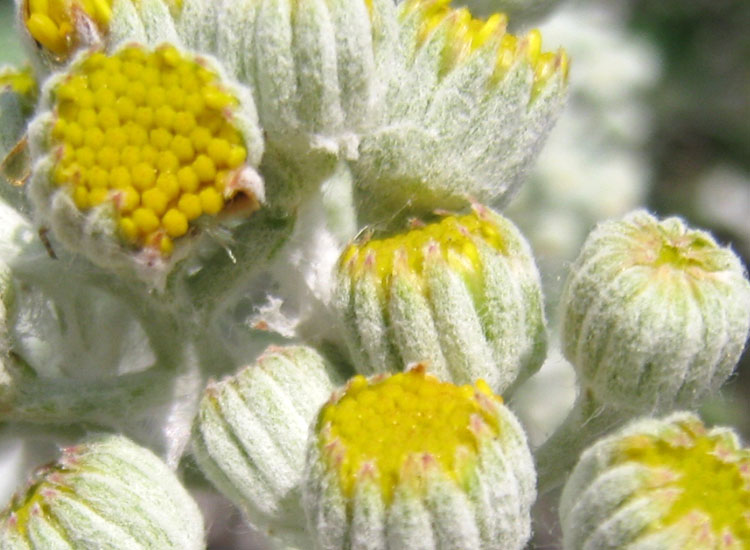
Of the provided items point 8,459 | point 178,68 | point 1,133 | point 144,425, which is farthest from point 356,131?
point 8,459

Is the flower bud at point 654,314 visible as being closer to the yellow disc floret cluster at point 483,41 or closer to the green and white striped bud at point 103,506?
the yellow disc floret cluster at point 483,41

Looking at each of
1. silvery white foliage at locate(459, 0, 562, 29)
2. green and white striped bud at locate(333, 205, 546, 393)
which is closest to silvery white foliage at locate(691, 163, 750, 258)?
silvery white foliage at locate(459, 0, 562, 29)

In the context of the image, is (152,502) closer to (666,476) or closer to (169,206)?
(169,206)

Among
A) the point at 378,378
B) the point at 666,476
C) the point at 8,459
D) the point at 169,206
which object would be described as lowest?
the point at 8,459

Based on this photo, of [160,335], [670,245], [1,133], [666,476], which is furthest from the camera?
[1,133]

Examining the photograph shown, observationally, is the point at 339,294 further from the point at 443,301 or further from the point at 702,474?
the point at 702,474

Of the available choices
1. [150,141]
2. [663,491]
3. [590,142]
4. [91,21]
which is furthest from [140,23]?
[590,142]

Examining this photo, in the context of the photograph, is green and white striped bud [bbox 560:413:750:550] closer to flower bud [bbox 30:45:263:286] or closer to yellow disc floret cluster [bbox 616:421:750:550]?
yellow disc floret cluster [bbox 616:421:750:550]

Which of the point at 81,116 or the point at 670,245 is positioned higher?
the point at 81,116
